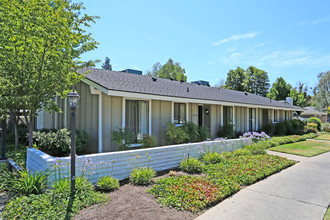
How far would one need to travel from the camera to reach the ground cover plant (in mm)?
3929

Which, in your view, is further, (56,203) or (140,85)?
(140,85)

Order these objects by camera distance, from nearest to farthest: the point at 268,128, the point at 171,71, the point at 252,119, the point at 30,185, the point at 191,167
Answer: the point at 30,185 → the point at 191,167 → the point at 252,119 → the point at 268,128 → the point at 171,71

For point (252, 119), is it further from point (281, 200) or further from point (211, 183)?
point (281, 200)

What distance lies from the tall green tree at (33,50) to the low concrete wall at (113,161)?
1566 millimetres

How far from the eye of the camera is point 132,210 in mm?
3574

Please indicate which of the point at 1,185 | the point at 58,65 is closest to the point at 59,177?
the point at 1,185

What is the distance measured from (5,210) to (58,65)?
12.1 ft

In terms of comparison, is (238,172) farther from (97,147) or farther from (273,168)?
(97,147)

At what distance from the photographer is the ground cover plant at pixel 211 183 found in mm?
3929

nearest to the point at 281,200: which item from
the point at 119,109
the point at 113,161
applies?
the point at 113,161

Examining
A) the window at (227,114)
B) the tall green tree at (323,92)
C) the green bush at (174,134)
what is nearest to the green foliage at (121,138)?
the green bush at (174,134)

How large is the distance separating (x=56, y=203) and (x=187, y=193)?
2.47 m

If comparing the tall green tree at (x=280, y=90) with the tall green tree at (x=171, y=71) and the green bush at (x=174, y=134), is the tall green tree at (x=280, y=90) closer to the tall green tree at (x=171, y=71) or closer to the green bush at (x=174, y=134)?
the tall green tree at (x=171, y=71)

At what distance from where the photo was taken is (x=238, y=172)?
5.84 m
